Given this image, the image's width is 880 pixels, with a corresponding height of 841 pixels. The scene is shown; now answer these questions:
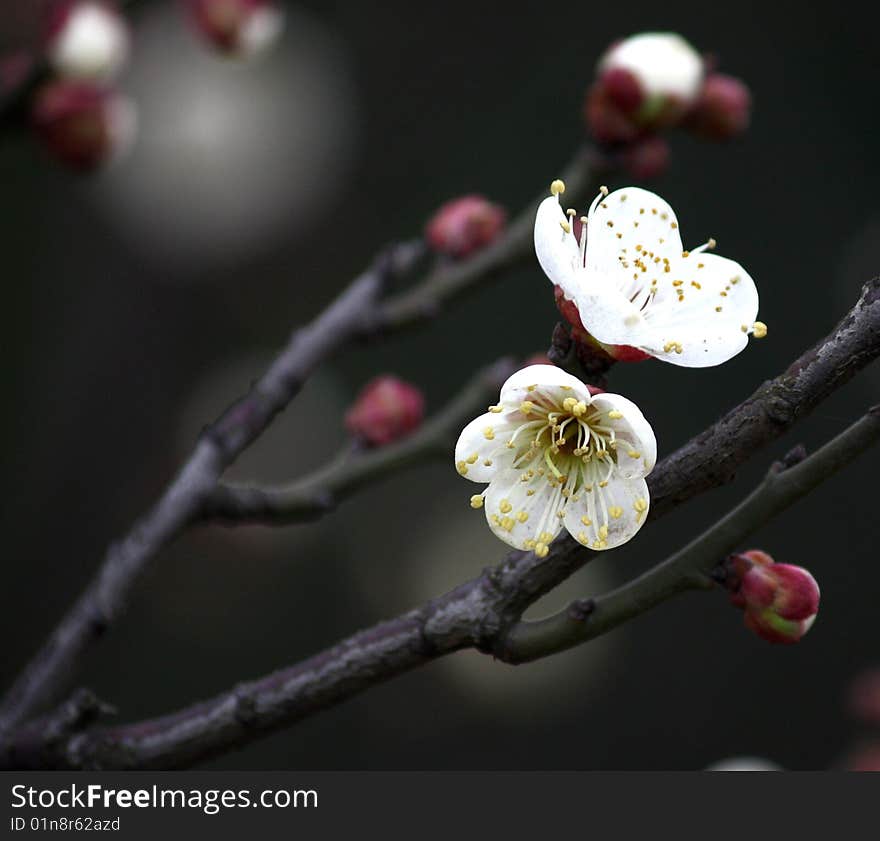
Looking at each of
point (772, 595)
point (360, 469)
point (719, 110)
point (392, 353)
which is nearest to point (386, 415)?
point (360, 469)

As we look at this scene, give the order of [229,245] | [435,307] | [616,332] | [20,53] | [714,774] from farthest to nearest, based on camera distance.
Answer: [229,245] < [20,53] < [435,307] < [714,774] < [616,332]

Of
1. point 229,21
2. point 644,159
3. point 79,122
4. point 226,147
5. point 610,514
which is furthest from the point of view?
point 226,147

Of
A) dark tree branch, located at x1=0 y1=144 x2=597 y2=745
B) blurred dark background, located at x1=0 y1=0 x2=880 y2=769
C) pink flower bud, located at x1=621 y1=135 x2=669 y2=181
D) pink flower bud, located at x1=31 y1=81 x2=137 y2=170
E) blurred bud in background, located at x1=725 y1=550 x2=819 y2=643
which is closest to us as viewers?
blurred bud in background, located at x1=725 y1=550 x2=819 y2=643

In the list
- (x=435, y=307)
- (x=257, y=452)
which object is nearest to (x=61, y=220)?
(x=257, y=452)

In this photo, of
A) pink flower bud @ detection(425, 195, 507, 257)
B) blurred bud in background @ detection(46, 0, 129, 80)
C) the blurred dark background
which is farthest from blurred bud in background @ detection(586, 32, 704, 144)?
the blurred dark background

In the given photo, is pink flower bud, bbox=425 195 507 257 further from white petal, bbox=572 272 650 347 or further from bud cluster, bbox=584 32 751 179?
white petal, bbox=572 272 650 347

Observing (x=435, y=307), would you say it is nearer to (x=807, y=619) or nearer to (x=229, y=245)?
(x=807, y=619)

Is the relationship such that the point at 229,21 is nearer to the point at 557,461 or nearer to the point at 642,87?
the point at 642,87
